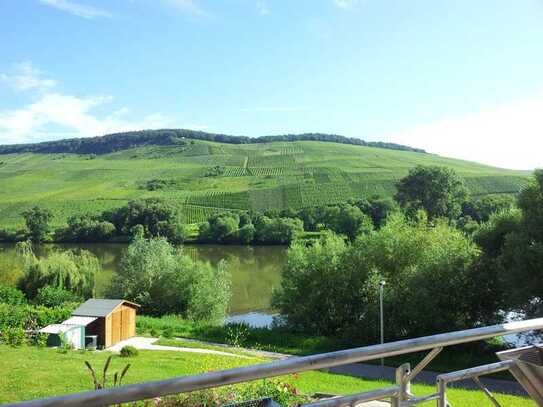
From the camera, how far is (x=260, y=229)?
74125mm

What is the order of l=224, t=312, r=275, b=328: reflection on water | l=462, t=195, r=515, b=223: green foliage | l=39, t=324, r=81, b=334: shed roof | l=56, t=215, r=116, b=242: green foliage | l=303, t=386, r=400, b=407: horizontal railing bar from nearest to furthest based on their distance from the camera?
l=303, t=386, r=400, b=407: horizontal railing bar < l=39, t=324, r=81, b=334: shed roof < l=224, t=312, r=275, b=328: reflection on water < l=462, t=195, r=515, b=223: green foliage < l=56, t=215, r=116, b=242: green foliage

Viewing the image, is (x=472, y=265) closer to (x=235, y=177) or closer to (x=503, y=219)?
(x=503, y=219)

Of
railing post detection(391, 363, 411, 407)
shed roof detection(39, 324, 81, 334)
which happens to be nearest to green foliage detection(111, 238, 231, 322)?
shed roof detection(39, 324, 81, 334)

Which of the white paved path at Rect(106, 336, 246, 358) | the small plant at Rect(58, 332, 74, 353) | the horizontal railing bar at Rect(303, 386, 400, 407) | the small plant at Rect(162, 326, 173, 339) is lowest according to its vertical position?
the small plant at Rect(162, 326, 173, 339)

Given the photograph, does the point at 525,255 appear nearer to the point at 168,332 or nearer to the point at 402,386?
the point at 168,332

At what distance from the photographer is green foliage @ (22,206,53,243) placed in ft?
257

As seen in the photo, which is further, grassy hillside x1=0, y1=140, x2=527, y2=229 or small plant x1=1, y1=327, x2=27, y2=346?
grassy hillside x1=0, y1=140, x2=527, y2=229

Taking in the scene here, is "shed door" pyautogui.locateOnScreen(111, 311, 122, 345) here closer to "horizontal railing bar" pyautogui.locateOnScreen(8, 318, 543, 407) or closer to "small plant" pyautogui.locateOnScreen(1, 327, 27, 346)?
"small plant" pyautogui.locateOnScreen(1, 327, 27, 346)

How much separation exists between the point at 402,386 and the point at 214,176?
395 ft

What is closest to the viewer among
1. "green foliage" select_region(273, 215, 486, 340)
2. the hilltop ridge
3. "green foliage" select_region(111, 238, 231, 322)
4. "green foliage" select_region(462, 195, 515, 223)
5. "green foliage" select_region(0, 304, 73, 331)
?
"green foliage" select_region(0, 304, 73, 331)

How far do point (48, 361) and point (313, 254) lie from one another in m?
15.6

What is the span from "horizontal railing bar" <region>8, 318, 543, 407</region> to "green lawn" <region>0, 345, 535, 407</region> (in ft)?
25.0

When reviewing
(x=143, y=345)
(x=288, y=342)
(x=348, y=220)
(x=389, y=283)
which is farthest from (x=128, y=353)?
(x=348, y=220)

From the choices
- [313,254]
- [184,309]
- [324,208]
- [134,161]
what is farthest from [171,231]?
[134,161]
